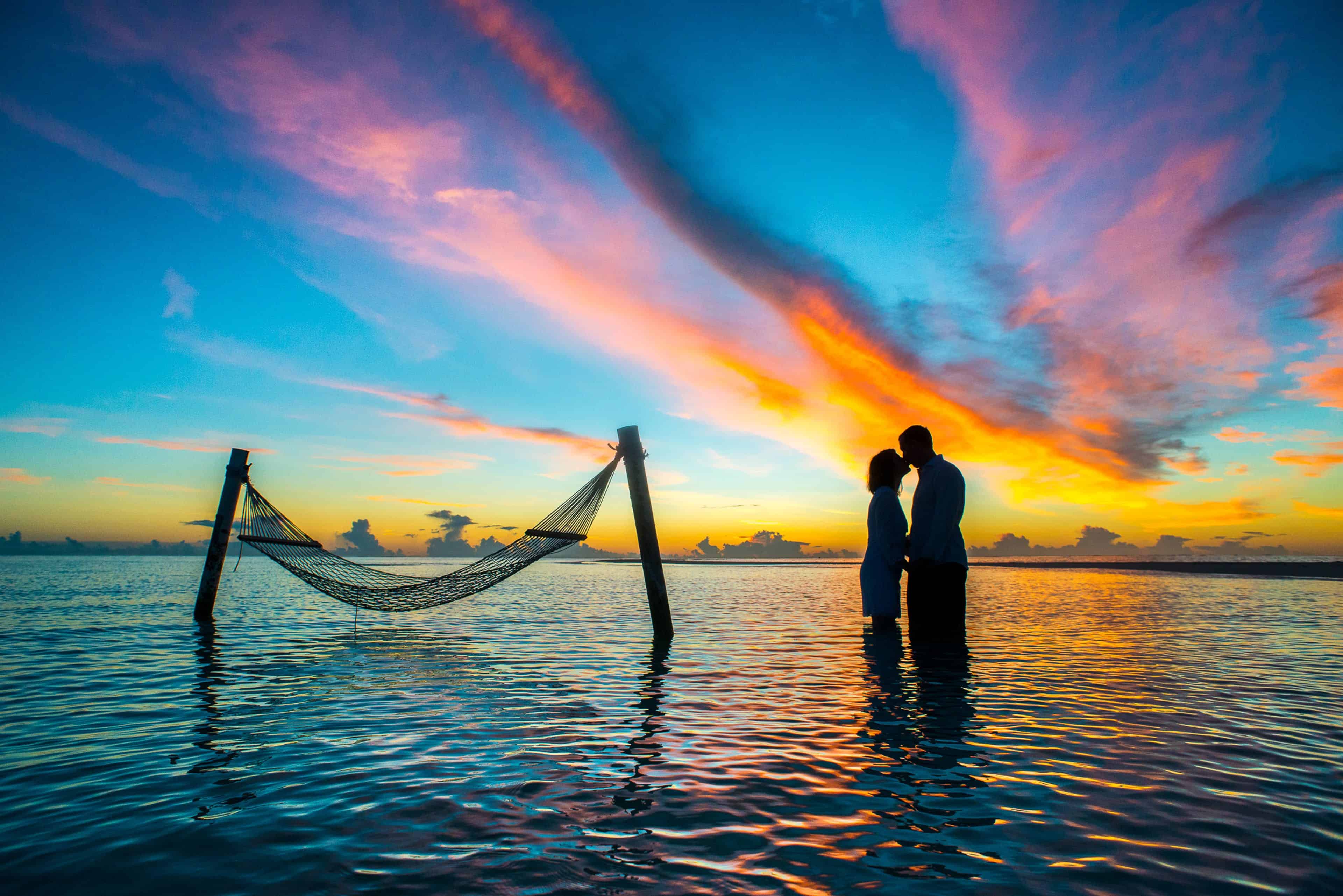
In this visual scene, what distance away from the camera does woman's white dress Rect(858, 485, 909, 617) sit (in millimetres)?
9555

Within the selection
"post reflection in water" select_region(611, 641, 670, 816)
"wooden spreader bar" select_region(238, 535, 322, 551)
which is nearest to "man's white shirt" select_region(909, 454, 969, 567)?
"post reflection in water" select_region(611, 641, 670, 816)

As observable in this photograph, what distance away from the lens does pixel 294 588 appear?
3872 centimetres

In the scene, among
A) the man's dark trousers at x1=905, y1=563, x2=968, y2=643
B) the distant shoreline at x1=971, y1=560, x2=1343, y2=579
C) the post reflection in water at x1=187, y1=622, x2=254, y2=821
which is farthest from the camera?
the distant shoreline at x1=971, y1=560, x2=1343, y2=579

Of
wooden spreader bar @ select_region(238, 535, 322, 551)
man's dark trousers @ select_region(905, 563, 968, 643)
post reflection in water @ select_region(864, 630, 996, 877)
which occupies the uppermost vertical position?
wooden spreader bar @ select_region(238, 535, 322, 551)

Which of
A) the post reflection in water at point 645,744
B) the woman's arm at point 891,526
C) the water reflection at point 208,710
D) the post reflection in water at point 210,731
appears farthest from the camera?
the woman's arm at point 891,526

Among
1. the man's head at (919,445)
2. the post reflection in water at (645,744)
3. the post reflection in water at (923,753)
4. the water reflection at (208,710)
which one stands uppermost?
the man's head at (919,445)

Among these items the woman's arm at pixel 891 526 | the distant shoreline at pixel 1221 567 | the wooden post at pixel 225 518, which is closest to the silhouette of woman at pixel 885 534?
the woman's arm at pixel 891 526

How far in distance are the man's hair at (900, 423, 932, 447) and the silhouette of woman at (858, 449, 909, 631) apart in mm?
540

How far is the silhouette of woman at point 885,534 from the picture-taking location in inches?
376

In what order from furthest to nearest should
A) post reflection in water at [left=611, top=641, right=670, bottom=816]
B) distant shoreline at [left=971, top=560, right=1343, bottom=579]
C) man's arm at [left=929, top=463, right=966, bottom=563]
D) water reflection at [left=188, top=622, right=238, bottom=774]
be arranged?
1. distant shoreline at [left=971, top=560, right=1343, bottom=579]
2. man's arm at [left=929, top=463, right=966, bottom=563]
3. water reflection at [left=188, top=622, right=238, bottom=774]
4. post reflection in water at [left=611, top=641, right=670, bottom=816]

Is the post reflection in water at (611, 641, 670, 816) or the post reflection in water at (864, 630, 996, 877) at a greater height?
the post reflection in water at (864, 630, 996, 877)

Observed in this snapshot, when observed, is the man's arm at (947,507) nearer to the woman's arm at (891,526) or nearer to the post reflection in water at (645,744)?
the woman's arm at (891,526)

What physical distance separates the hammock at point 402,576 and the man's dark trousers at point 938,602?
5.90m

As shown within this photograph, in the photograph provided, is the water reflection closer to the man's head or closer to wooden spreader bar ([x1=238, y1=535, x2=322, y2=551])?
wooden spreader bar ([x1=238, y1=535, x2=322, y2=551])
